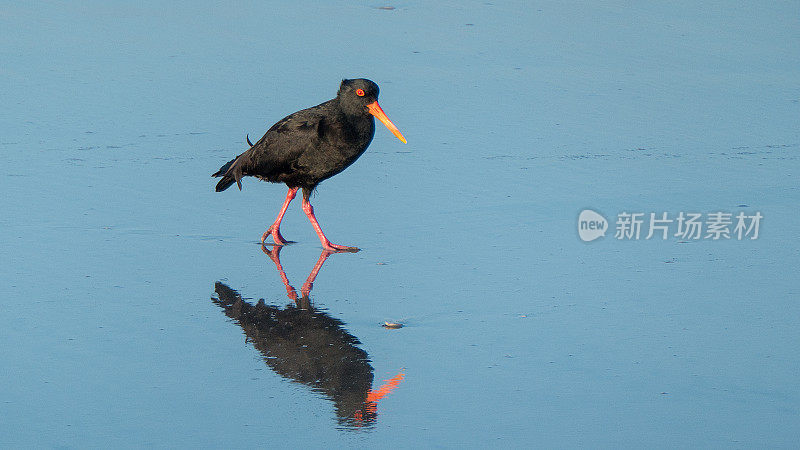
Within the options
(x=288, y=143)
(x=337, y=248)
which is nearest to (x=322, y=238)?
(x=337, y=248)

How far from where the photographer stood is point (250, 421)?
4.77 meters

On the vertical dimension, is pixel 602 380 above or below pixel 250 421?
above

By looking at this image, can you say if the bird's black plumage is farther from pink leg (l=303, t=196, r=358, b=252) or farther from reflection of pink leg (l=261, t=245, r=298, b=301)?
reflection of pink leg (l=261, t=245, r=298, b=301)

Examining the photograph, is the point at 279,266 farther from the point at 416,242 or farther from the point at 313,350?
the point at 313,350

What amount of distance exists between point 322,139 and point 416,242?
95 cm

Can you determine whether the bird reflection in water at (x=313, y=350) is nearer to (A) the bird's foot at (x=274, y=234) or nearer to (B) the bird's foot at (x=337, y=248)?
(B) the bird's foot at (x=337, y=248)

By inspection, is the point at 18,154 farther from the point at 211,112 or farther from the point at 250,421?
the point at 250,421

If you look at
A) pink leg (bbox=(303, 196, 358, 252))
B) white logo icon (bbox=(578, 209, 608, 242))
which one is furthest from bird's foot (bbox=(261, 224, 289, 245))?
white logo icon (bbox=(578, 209, 608, 242))

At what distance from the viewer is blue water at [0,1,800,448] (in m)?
4.93

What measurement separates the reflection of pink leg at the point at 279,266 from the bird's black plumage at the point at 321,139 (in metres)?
0.56

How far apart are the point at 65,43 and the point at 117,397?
27.8 ft

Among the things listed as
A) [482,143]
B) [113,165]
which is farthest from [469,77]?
[113,165]

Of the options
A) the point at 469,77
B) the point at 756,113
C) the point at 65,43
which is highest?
the point at 756,113

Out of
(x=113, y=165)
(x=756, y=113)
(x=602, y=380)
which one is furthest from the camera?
(x=756, y=113)
